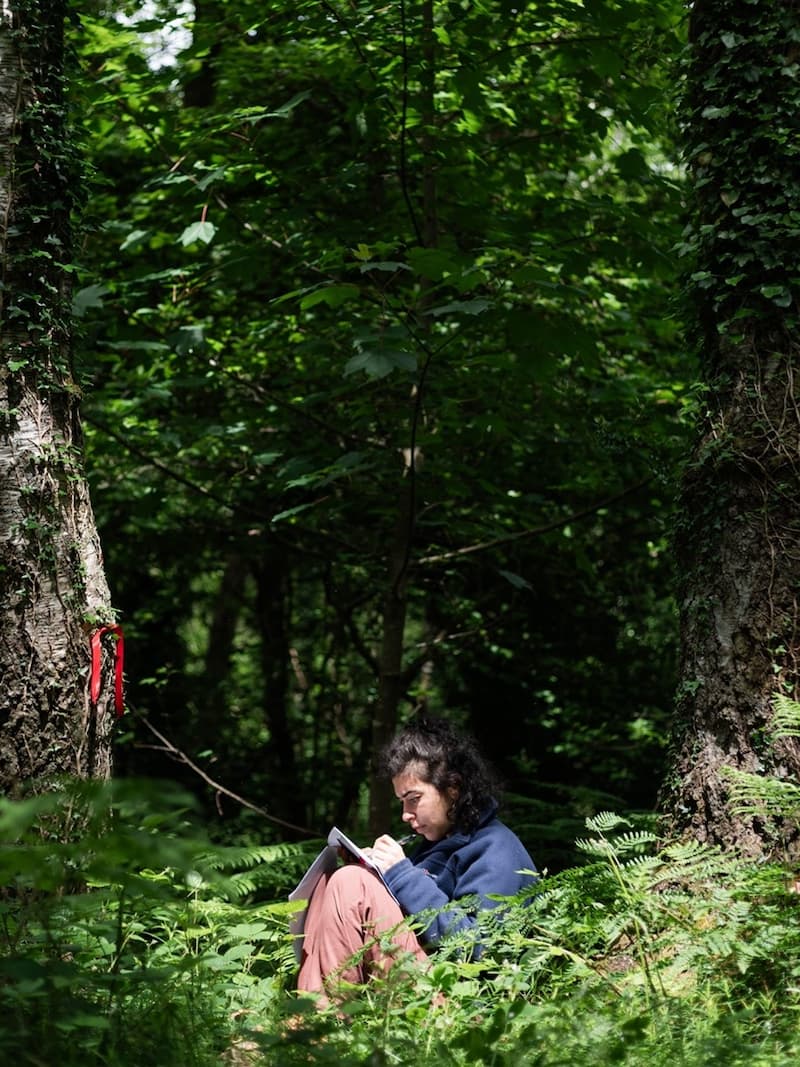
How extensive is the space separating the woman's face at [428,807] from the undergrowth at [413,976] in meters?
0.65

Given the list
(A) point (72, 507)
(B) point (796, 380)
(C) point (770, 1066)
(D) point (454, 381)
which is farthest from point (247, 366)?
(C) point (770, 1066)

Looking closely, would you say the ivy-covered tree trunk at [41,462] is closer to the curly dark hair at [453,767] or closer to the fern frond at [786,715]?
the curly dark hair at [453,767]

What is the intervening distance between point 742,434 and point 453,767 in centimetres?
169

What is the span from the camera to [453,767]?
4270 mm

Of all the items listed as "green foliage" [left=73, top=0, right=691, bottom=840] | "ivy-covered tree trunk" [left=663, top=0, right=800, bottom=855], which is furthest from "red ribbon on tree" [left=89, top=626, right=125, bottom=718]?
"ivy-covered tree trunk" [left=663, top=0, right=800, bottom=855]

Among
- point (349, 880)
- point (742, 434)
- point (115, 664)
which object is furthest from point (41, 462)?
point (742, 434)

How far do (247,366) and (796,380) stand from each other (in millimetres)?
3986

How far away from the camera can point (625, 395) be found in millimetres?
5906

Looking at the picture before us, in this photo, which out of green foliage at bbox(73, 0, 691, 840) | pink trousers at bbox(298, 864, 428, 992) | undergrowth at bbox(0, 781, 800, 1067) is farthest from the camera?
green foliage at bbox(73, 0, 691, 840)

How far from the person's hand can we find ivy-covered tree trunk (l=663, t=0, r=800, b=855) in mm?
986

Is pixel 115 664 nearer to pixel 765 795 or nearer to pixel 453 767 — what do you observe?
pixel 453 767

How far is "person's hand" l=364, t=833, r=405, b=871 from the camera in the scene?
391 centimetres

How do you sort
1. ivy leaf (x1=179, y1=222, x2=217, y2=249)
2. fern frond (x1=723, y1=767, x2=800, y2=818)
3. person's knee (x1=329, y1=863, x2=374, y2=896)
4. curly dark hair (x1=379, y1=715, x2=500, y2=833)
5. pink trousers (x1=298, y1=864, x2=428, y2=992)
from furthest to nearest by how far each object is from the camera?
ivy leaf (x1=179, y1=222, x2=217, y2=249) < curly dark hair (x1=379, y1=715, x2=500, y2=833) < person's knee (x1=329, y1=863, x2=374, y2=896) < pink trousers (x1=298, y1=864, x2=428, y2=992) < fern frond (x1=723, y1=767, x2=800, y2=818)

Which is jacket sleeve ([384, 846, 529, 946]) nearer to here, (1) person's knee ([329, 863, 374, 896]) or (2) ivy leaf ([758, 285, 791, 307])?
(1) person's knee ([329, 863, 374, 896])
